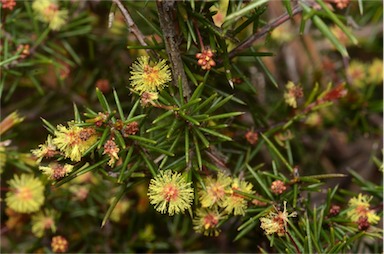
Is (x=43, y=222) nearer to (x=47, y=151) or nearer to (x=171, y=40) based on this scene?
(x=47, y=151)

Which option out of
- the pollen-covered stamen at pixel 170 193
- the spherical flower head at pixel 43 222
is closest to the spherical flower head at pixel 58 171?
the pollen-covered stamen at pixel 170 193

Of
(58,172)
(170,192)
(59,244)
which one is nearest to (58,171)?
(58,172)

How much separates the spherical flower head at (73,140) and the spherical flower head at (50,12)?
0.99ft

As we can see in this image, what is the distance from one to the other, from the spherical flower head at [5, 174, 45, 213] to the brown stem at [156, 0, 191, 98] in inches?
11.1

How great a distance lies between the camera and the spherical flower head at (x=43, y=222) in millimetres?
760

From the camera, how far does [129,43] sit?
0.91 meters

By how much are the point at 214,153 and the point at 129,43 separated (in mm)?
342

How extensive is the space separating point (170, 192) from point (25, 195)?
279 millimetres

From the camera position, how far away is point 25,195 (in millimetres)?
721

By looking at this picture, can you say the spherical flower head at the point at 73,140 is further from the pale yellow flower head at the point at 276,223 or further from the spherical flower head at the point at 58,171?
the pale yellow flower head at the point at 276,223

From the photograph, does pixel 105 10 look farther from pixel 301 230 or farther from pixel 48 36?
pixel 301 230

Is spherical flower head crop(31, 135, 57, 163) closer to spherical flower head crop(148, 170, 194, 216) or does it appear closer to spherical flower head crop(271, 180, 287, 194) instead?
spherical flower head crop(148, 170, 194, 216)

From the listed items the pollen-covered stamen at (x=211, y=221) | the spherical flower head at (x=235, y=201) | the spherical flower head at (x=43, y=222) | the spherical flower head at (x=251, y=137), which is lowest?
the spherical flower head at (x=43, y=222)

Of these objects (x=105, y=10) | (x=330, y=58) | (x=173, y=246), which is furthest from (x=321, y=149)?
(x=105, y=10)
